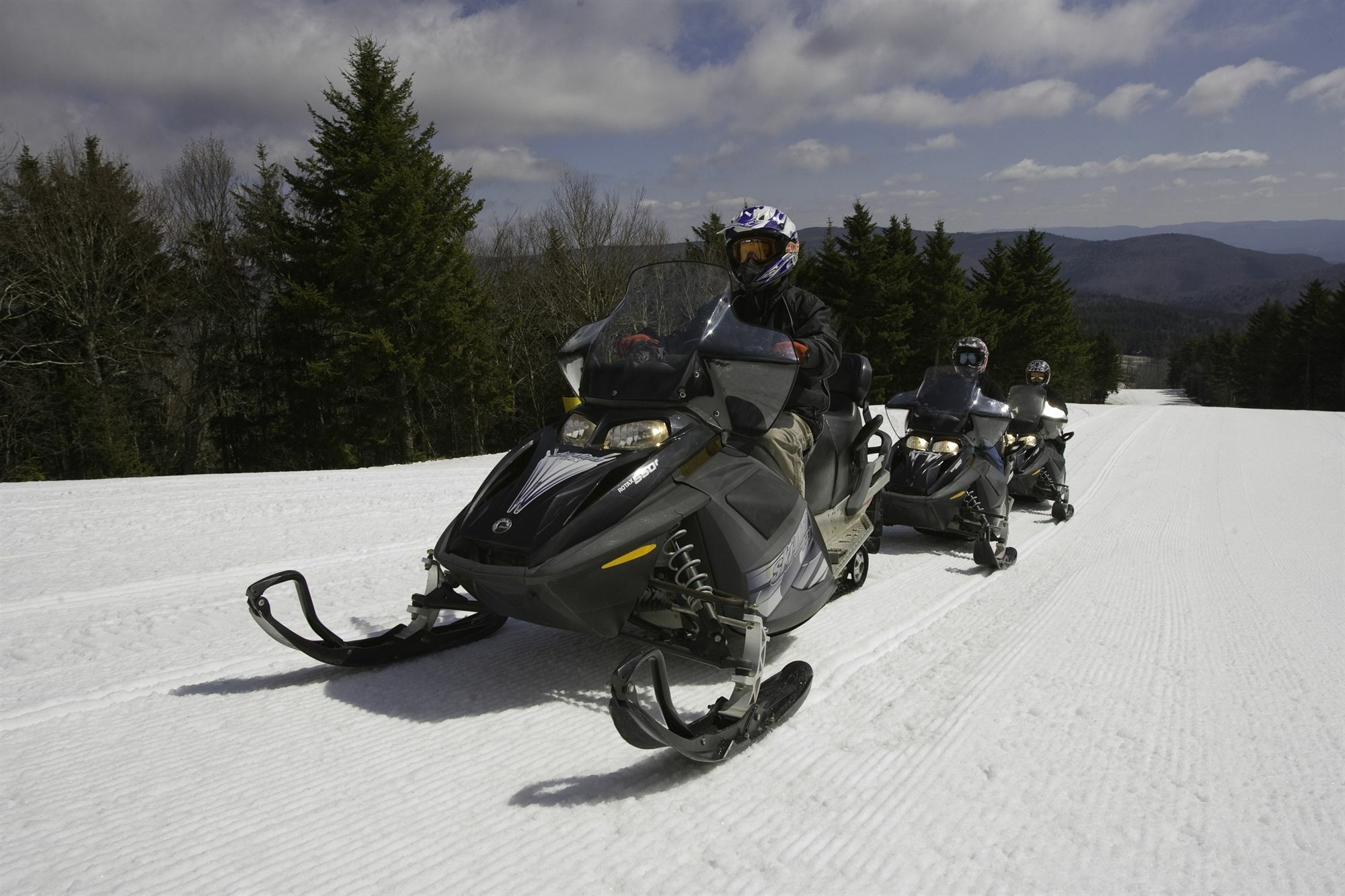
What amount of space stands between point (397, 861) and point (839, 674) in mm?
1975

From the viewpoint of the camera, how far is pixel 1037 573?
5.27m

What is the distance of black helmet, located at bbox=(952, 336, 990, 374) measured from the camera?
22.5 ft

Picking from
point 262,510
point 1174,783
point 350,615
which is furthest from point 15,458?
point 1174,783

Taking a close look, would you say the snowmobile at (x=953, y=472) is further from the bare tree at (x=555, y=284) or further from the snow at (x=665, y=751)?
the bare tree at (x=555, y=284)

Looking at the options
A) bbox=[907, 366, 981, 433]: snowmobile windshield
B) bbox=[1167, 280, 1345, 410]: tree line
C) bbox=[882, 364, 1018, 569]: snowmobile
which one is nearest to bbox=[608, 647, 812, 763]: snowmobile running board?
bbox=[882, 364, 1018, 569]: snowmobile

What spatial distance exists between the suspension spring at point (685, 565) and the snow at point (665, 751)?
1.60 feet

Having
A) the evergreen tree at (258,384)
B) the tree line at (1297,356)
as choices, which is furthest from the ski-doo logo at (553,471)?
the tree line at (1297,356)

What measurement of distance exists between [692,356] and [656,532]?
0.79 metres

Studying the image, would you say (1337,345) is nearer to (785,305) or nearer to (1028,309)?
(1028,309)

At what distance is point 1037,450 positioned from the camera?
7746 mm

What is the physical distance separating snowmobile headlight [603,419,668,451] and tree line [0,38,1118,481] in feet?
59.3

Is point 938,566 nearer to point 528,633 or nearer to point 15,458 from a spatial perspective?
point 528,633

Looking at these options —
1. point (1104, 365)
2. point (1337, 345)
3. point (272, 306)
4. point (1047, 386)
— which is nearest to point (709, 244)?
point (272, 306)

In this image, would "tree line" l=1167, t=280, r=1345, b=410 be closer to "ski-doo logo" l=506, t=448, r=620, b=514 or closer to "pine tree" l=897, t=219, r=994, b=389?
"pine tree" l=897, t=219, r=994, b=389
